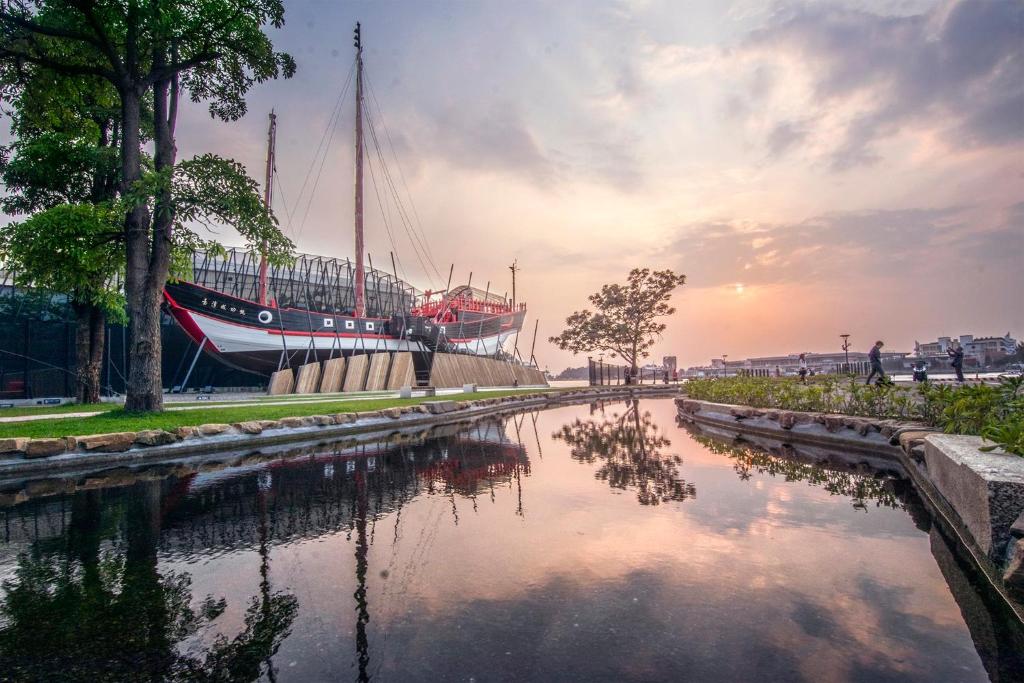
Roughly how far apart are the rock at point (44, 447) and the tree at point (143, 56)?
12.1 ft

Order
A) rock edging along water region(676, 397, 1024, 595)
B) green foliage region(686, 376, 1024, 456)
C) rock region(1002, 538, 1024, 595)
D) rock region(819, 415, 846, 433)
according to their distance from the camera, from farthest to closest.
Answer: rock region(819, 415, 846, 433), green foliage region(686, 376, 1024, 456), rock edging along water region(676, 397, 1024, 595), rock region(1002, 538, 1024, 595)

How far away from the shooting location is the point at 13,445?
303 inches

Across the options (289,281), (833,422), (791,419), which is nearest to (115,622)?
(833,422)

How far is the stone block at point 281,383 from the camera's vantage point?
2484cm

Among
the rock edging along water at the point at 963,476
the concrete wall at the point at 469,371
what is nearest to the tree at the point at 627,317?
the concrete wall at the point at 469,371

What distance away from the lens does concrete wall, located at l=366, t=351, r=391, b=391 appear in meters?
28.0

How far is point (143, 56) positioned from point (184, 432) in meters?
11.0

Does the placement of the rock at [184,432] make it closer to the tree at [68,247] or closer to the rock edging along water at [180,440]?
the rock edging along water at [180,440]

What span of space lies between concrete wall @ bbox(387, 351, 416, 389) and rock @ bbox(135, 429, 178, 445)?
64.9 feet

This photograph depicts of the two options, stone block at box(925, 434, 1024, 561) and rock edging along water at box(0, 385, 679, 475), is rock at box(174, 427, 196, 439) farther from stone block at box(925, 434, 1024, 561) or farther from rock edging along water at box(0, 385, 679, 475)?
stone block at box(925, 434, 1024, 561)

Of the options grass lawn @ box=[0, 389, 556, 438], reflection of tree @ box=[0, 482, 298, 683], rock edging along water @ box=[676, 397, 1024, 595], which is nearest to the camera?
reflection of tree @ box=[0, 482, 298, 683]

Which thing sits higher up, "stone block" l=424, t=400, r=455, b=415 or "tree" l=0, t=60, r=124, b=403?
"tree" l=0, t=60, r=124, b=403

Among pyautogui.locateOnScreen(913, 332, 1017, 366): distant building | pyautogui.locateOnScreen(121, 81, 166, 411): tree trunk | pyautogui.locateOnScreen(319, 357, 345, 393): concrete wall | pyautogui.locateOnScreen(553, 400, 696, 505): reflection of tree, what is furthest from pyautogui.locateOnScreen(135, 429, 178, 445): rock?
pyautogui.locateOnScreen(913, 332, 1017, 366): distant building

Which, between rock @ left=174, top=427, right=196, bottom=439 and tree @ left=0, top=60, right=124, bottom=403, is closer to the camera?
rock @ left=174, top=427, right=196, bottom=439
